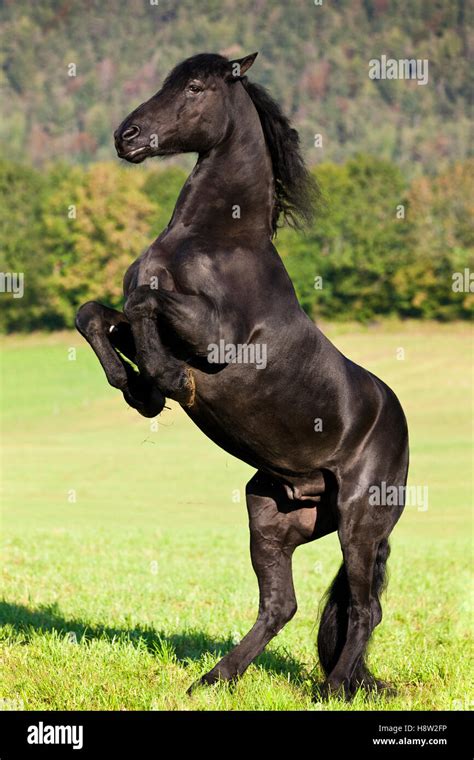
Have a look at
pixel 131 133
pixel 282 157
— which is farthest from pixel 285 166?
pixel 131 133

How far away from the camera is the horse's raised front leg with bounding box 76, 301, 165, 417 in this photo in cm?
584

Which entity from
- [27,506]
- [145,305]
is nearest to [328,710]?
[145,305]

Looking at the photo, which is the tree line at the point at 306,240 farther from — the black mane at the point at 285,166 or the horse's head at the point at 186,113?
the horse's head at the point at 186,113

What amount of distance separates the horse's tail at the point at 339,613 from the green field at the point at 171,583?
0.72ft

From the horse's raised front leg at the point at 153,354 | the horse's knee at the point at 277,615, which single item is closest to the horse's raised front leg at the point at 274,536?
the horse's knee at the point at 277,615

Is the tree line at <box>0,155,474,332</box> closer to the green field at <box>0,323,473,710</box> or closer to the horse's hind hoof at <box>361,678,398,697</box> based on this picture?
the green field at <box>0,323,473,710</box>

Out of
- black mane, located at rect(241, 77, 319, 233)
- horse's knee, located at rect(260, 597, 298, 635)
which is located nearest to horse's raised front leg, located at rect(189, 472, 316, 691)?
horse's knee, located at rect(260, 597, 298, 635)

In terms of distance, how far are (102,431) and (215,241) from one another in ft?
102

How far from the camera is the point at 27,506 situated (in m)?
20.5

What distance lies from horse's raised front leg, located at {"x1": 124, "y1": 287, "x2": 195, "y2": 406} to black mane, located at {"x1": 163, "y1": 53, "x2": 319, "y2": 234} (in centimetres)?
123

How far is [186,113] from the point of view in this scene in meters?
5.82

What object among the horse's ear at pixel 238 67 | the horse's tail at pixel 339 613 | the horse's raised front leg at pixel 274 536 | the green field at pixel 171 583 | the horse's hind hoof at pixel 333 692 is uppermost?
the horse's ear at pixel 238 67

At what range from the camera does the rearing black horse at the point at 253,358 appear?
569 centimetres

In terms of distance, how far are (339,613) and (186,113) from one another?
3353 mm
